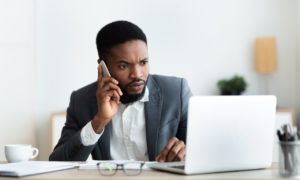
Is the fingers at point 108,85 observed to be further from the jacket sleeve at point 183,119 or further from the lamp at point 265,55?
the lamp at point 265,55

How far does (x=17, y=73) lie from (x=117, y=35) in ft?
6.95

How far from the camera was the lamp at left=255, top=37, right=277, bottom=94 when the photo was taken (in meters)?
4.51

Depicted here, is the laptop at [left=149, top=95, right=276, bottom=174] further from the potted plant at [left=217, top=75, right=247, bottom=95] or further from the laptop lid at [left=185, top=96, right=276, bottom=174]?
the potted plant at [left=217, top=75, right=247, bottom=95]

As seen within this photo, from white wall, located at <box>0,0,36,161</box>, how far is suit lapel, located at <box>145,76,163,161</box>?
2034mm

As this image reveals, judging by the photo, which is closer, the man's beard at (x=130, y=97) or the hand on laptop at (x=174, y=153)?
the hand on laptop at (x=174, y=153)

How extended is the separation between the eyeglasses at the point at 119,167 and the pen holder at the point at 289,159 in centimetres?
45

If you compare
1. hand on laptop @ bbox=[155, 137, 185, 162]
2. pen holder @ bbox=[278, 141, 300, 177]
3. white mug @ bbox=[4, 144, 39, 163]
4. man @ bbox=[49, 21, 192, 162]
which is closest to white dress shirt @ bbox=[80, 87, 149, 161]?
man @ bbox=[49, 21, 192, 162]

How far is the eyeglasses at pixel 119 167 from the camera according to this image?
1.75 meters

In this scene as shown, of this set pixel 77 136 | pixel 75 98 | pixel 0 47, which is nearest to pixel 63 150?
pixel 77 136

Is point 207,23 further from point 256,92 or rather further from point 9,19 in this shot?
point 9,19

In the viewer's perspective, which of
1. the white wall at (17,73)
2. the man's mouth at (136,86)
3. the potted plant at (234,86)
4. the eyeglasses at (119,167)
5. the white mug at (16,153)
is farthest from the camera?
the potted plant at (234,86)

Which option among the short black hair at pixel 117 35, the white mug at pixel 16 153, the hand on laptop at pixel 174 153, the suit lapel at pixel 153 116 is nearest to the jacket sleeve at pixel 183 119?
the suit lapel at pixel 153 116

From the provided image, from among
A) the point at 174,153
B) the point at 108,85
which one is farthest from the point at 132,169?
the point at 108,85

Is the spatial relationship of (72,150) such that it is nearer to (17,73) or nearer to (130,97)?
(130,97)
